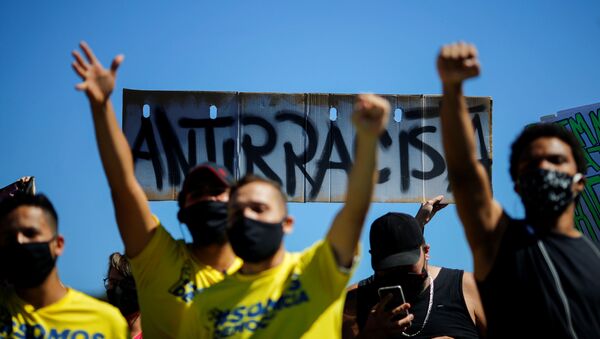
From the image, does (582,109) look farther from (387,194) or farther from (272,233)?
(272,233)

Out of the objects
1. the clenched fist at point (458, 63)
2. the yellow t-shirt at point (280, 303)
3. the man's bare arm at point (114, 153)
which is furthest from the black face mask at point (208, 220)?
the clenched fist at point (458, 63)

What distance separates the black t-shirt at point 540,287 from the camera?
3016 mm

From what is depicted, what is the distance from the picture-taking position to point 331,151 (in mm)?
6008

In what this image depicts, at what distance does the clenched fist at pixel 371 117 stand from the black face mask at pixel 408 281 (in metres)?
1.80

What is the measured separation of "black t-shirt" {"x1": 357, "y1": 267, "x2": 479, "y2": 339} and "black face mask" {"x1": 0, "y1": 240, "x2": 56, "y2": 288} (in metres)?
2.14

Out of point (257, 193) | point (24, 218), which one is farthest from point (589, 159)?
point (24, 218)

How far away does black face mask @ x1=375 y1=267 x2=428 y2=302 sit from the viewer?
4750 millimetres

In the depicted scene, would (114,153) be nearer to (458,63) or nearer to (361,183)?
(361,183)

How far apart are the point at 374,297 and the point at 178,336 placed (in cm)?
171

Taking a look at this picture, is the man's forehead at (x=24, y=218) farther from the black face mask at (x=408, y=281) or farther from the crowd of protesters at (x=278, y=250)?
the black face mask at (x=408, y=281)

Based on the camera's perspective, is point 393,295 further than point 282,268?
Yes

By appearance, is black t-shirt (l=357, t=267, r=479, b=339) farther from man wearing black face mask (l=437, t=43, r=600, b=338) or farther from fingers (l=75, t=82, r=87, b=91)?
fingers (l=75, t=82, r=87, b=91)

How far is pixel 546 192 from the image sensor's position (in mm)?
3152

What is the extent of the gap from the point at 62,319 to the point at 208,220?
0.84 meters
